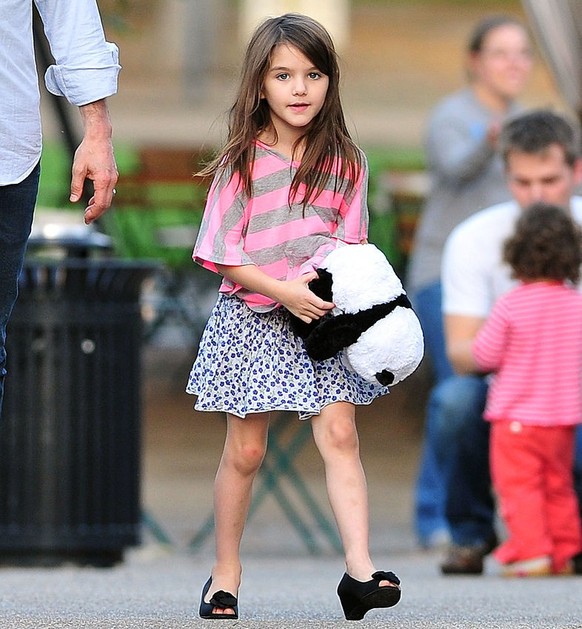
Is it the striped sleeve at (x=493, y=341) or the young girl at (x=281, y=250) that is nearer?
the young girl at (x=281, y=250)

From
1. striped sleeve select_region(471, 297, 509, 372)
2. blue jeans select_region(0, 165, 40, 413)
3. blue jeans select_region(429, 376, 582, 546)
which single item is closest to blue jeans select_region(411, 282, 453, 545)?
blue jeans select_region(429, 376, 582, 546)

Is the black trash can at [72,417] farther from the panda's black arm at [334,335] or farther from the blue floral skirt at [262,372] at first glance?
the panda's black arm at [334,335]

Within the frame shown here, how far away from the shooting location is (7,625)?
3.58 m

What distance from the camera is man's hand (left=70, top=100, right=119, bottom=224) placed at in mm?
3578

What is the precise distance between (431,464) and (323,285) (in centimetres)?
340

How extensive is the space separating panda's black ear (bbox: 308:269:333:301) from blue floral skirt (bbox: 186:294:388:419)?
0.15 meters

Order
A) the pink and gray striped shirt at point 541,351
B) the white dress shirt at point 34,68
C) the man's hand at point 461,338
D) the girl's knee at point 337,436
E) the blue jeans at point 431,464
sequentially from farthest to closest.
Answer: the blue jeans at point 431,464, the man's hand at point 461,338, the pink and gray striped shirt at point 541,351, the girl's knee at point 337,436, the white dress shirt at point 34,68

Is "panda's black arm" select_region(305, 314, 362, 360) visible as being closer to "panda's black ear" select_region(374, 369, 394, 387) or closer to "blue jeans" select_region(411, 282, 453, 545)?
"panda's black ear" select_region(374, 369, 394, 387)

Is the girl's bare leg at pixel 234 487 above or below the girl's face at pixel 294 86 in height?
below

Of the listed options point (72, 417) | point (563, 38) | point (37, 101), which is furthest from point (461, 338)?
→ point (563, 38)

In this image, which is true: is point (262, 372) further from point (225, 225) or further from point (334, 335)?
point (225, 225)

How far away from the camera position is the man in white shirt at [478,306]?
595cm

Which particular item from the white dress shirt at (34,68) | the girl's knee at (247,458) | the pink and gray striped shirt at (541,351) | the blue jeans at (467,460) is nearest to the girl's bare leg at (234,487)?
the girl's knee at (247,458)

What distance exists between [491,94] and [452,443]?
1.90 meters
